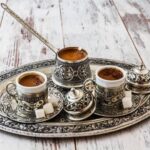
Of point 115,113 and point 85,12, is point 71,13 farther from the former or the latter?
point 115,113

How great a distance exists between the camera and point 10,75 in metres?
1.06

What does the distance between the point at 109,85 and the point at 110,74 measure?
44 mm

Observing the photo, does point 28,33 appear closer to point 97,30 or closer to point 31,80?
point 97,30

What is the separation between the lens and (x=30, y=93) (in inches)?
33.5

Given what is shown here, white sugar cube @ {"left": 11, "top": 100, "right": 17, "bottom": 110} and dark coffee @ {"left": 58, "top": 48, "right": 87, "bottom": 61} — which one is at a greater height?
dark coffee @ {"left": 58, "top": 48, "right": 87, "bottom": 61}

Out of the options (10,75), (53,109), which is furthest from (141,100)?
(10,75)

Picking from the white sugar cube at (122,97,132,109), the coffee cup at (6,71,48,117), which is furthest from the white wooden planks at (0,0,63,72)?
the white sugar cube at (122,97,132,109)

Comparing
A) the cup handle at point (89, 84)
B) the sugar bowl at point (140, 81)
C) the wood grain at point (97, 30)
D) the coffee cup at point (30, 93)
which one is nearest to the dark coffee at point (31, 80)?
the coffee cup at point (30, 93)

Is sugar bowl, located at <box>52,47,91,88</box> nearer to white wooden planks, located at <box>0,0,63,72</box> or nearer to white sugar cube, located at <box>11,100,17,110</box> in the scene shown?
white sugar cube, located at <box>11,100,17,110</box>

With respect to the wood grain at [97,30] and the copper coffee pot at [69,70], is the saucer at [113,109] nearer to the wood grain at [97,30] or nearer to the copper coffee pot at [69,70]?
the copper coffee pot at [69,70]

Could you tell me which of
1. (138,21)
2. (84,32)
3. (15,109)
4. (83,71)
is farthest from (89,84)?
(138,21)

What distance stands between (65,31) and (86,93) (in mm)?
568

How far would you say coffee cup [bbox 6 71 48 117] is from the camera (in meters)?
0.85

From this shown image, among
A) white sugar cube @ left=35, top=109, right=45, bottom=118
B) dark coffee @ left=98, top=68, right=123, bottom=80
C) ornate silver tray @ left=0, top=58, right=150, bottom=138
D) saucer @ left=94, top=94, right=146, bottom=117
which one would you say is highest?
dark coffee @ left=98, top=68, right=123, bottom=80
